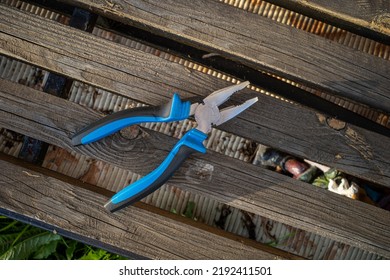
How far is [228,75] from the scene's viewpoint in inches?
76.8

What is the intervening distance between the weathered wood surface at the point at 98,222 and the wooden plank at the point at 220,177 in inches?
5.2

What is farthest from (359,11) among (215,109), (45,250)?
(45,250)

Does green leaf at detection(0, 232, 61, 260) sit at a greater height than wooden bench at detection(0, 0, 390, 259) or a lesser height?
lesser

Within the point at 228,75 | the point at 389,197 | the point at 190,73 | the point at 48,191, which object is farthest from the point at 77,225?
the point at 389,197

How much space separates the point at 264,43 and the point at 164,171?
0.54 m

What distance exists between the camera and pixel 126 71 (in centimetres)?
166

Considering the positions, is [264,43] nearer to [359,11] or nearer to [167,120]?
[359,11]

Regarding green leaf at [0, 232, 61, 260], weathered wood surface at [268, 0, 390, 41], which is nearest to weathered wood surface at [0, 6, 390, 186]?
weathered wood surface at [268, 0, 390, 41]

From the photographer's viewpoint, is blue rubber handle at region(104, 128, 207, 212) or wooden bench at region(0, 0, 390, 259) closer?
blue rubber handle at region(104, 128, 207, 212)

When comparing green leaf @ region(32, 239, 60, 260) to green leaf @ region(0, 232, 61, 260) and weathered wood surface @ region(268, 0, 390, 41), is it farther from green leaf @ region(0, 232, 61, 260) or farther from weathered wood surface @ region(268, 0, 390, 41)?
weathered wood surface @ region(268, 0, 390, 41)

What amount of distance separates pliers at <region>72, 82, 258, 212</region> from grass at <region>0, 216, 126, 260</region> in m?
0.51

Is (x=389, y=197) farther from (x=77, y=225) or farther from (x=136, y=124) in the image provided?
(x=77, y=225)

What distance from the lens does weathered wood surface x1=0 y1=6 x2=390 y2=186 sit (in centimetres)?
166
